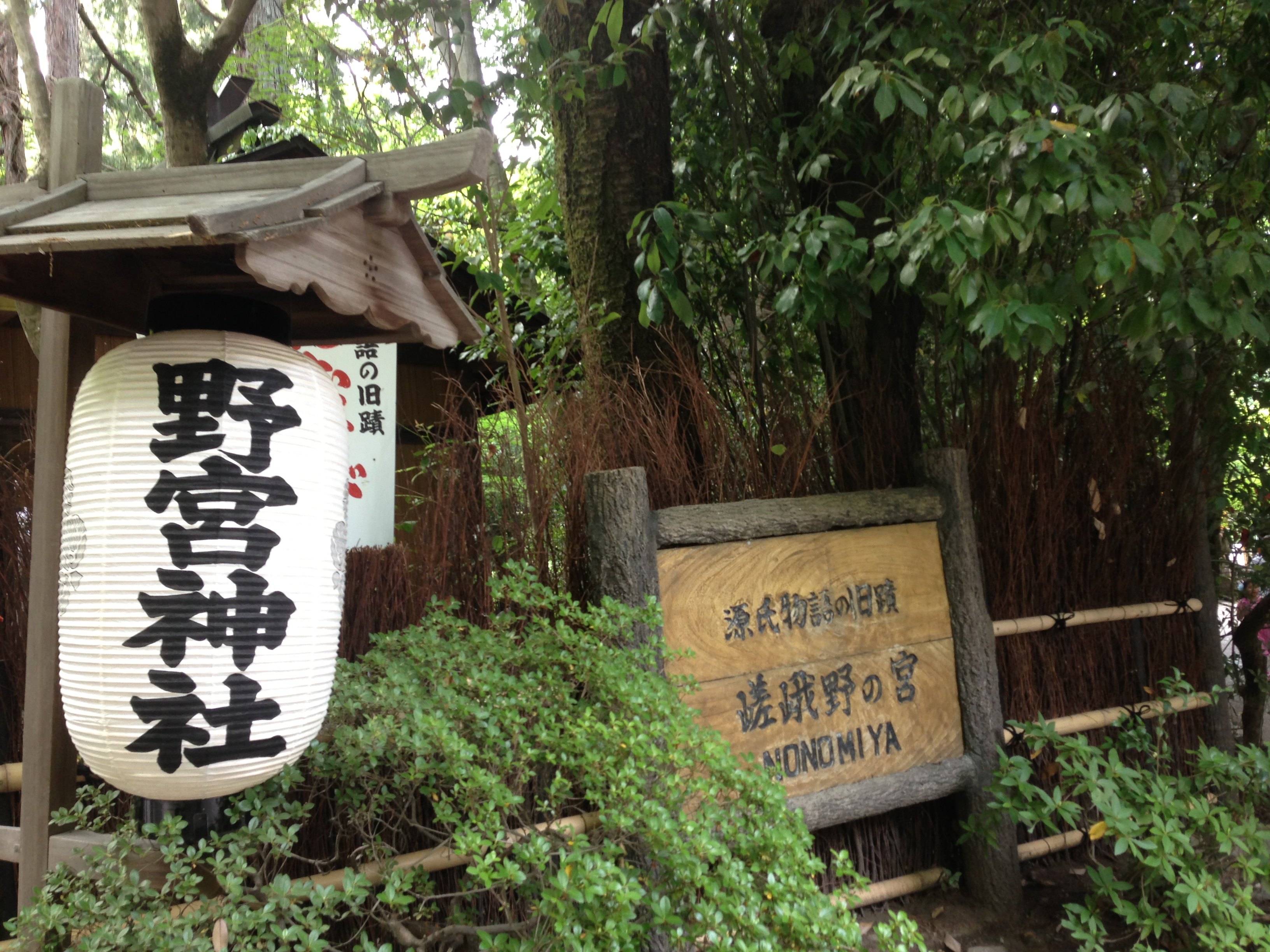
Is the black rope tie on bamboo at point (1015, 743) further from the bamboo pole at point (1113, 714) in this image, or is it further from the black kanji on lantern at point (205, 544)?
the black kanji on lantern at point (205, 544)

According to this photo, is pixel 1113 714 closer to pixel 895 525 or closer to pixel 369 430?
pixel 895 525

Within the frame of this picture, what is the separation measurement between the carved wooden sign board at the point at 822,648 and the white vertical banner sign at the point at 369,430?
5.79ft

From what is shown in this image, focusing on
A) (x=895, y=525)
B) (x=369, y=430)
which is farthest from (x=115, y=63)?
(x=895, y=525)

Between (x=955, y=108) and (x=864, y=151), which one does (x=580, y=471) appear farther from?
(x=864, y=151)

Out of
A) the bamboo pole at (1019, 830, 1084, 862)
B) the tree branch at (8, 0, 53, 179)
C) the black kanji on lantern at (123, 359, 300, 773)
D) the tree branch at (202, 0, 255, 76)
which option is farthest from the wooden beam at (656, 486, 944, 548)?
the tree branch at (8, 0, 53, 179)

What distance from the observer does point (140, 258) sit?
2.22 m

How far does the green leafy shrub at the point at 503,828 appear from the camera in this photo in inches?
78.5

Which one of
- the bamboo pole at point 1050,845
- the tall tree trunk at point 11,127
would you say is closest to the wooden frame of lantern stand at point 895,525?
the bamboo pole at point 1050,845

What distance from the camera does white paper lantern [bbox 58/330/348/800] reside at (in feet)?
6.23

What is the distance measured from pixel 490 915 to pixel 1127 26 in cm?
424

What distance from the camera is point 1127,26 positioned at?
3887mm

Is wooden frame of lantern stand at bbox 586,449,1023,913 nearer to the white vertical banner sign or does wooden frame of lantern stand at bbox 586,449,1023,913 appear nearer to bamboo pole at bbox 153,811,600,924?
bamboo pole at bbox 153,811,600,924

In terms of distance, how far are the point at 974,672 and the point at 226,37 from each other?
3777 mm

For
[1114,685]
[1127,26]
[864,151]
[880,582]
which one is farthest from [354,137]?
[1114,685]
